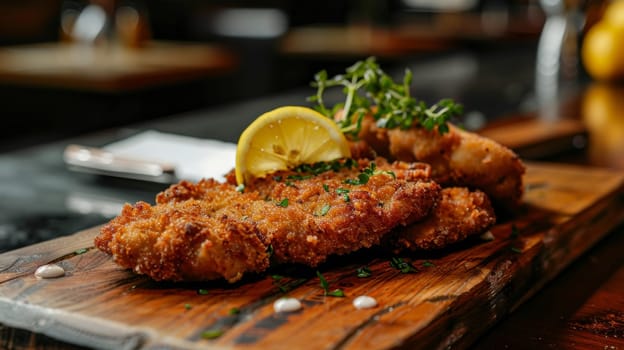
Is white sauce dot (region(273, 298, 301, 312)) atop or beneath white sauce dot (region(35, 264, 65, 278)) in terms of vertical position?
beneath

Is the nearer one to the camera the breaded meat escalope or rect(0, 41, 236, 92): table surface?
the breaded meat escalope

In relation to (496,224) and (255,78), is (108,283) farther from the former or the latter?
(255,78)

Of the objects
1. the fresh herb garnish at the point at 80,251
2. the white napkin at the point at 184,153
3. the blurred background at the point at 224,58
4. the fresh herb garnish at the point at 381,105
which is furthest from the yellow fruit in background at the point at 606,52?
the fresh herb garnish at the point at 80,251

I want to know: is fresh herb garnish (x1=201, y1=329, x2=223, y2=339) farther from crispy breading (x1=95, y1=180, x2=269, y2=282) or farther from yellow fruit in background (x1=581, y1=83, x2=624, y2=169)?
yellow fruit in background (x1=581, y1=83, x2=624, y2=169)

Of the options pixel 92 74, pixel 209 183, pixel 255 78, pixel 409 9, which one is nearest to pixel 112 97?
pixel 92 74

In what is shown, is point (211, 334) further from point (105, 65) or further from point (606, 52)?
point (105, 65)

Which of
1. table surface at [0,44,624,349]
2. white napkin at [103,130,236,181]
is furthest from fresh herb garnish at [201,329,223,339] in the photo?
white napkin at [103,130,236,181]

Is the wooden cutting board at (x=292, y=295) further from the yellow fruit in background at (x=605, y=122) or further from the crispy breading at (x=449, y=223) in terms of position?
the yellow fruit in background at (x=605, y=122)
